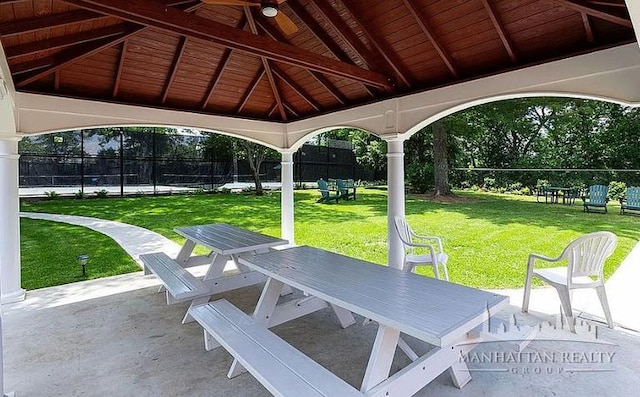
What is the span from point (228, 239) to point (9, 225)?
2574 millimetres

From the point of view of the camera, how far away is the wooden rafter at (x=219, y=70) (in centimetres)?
431

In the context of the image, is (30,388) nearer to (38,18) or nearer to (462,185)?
(38,18)

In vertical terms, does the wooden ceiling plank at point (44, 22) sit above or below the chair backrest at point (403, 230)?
above

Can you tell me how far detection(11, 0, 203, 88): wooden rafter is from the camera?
→ 12.4 ft

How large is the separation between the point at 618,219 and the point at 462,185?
762 cm

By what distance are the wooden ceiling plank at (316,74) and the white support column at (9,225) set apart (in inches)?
127

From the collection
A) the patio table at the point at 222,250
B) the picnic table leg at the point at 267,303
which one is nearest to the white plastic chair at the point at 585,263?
the picnic table leg at the point at 267,303

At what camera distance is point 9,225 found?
13.4ft

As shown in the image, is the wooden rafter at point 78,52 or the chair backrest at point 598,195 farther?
the chair backrest at point 598,195

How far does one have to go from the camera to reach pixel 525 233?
7773mm

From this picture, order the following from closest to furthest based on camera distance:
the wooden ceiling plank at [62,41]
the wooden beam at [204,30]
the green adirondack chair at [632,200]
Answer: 1. the wooden beam at [204,30]
2. the wooden ceiling plank at [62,41]
3. the green adirondack chair at [632,200]

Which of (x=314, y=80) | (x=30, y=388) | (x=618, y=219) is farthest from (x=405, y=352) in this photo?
(x=618, y=219)

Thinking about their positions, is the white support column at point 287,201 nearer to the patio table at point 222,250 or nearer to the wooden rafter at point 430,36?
the patio table at point 222,250

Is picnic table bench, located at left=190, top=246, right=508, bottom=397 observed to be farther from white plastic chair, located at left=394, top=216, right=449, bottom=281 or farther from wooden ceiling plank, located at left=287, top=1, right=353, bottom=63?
wooden ceiling plank, located at left=287, top=1, right=353, bottom=63
